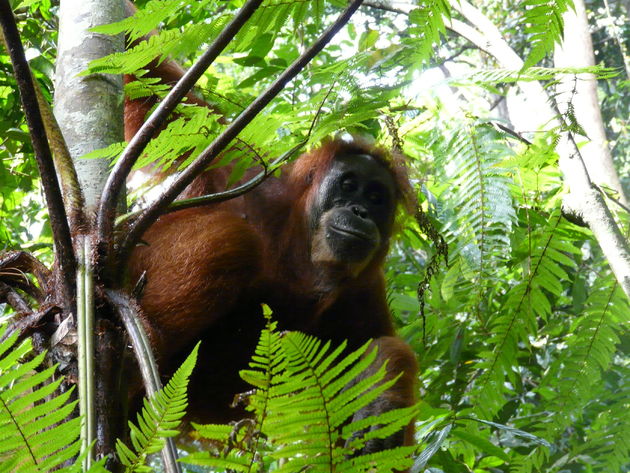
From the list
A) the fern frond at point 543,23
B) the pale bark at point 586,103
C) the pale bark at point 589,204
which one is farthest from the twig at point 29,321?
the pale bark at point 586,103

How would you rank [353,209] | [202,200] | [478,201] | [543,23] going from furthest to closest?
1. [353,209]
2. [478,201]
3. [543,23]
4. [202,200]

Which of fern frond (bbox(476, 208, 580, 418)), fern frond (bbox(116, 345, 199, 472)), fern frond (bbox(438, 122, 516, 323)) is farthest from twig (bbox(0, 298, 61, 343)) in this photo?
fern frond (bbox(476, 208, 580, 418))

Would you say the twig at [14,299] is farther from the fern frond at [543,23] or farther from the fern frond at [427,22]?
the fern frond at [543,23]

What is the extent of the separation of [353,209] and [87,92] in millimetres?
1731

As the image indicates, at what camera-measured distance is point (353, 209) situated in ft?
11.1

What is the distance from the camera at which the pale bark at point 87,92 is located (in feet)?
5.79

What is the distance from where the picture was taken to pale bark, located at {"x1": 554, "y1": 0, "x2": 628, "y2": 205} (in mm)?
3508

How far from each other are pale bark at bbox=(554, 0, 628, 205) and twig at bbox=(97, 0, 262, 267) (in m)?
2.04

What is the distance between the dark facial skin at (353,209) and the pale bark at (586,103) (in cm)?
100

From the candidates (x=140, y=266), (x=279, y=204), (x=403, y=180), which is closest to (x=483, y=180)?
(x=403, y=180)

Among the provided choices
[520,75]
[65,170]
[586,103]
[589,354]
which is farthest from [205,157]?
[586,103]

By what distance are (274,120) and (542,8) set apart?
85 centimetres

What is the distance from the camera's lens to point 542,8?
196 cm

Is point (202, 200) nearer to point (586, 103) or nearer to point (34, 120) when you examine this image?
point (34, 120)
